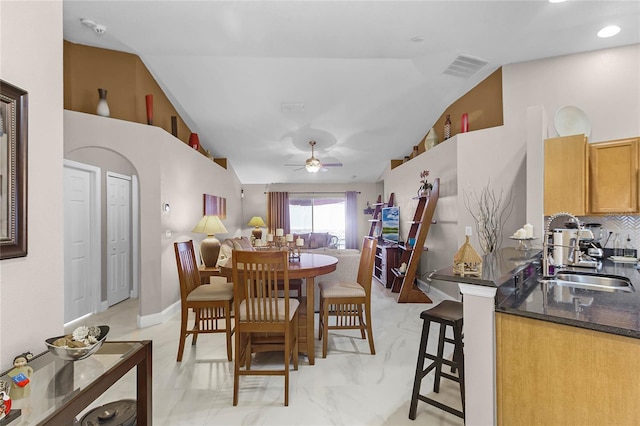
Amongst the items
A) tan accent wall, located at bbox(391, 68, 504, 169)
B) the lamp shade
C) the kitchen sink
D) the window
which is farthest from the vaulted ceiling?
the window

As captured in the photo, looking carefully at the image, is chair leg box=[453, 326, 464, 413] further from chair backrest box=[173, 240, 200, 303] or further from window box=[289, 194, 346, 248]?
window box=[289, 194, 346, 248]

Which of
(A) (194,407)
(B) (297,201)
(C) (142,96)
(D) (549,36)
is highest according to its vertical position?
(D) (549,36)

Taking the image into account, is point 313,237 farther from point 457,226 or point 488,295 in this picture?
point 488,295

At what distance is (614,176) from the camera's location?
2.91 meters

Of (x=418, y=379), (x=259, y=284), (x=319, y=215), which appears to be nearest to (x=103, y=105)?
(x=259, y=284)

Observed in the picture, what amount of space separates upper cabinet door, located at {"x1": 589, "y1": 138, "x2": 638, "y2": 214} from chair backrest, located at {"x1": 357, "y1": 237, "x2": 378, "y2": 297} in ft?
7.22

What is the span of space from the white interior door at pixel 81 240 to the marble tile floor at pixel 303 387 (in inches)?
38.5

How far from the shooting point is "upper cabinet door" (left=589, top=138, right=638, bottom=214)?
2.83 metres

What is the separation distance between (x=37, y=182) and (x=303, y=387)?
2111mm

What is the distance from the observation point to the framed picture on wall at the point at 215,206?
5.60m

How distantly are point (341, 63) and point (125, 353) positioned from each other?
3.85m

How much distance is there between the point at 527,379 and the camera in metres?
1.42

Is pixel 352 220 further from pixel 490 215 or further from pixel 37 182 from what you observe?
pixel 37 182

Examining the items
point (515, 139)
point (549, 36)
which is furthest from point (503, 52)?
point (515, 139)
